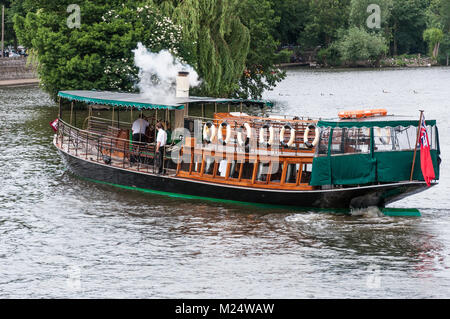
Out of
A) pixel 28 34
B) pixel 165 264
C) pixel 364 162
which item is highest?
pixel 28 34

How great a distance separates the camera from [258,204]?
1109 inches

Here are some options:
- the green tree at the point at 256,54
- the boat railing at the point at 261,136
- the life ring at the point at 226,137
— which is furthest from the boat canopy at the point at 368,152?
the green tree at the point at 256,54

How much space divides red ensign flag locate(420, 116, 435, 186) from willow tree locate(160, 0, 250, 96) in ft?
Answer: 97.2

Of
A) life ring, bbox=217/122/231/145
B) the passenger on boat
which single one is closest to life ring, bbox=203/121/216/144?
life ring, bbox=217/122/231/145

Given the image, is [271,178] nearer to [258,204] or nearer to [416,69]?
[258,204]

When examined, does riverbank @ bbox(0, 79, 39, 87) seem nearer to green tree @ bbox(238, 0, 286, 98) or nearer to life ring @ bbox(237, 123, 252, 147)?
green tree @ bbox(238, 0, 286, 98)

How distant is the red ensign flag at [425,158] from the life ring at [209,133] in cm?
730

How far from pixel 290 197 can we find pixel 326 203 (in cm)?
123

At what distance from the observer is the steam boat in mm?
25688

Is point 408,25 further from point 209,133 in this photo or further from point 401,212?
point 401,212

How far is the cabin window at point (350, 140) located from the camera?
85.5 ft

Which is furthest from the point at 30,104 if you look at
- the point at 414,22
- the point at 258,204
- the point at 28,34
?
the point at 414,22

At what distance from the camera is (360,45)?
436 ft

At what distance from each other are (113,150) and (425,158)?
13.5 metres
